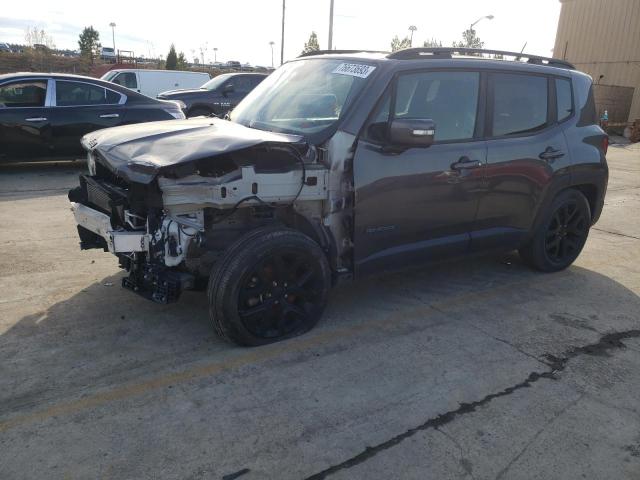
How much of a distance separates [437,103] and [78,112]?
22.4 ft

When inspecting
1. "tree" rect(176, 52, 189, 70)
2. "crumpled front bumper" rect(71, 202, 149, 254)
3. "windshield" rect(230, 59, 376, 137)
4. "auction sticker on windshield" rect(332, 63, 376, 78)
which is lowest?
"crumpled front bumper" rect(71, 202, 149, 254)

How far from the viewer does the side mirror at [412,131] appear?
11.9 ft

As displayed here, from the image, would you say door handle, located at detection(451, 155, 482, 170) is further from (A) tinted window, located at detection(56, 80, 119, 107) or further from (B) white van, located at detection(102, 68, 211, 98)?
(B) white van, located at detection(102, 68, 211, 98)

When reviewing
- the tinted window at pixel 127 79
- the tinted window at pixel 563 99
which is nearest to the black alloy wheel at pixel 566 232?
the tinted window at pixel 563 99

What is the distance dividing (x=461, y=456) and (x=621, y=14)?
29.8 m

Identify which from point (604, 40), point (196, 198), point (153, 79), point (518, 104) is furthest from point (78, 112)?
point (604, 40)

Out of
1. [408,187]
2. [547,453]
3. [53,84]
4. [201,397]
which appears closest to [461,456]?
[547,453]

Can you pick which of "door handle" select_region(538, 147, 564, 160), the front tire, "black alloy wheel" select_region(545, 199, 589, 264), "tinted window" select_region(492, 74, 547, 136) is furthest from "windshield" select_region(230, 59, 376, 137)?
"black alloy wheel" select_region(545, 199, 589, 264)

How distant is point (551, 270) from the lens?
17.8 ft

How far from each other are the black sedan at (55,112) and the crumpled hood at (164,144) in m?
5.19

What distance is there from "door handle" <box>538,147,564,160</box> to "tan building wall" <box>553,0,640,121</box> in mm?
23153

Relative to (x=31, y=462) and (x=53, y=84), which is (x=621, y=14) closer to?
(x=53, y=84)

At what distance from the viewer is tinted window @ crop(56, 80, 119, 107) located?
29.3 feet

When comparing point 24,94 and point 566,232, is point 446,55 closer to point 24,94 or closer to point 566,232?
point 566,232
